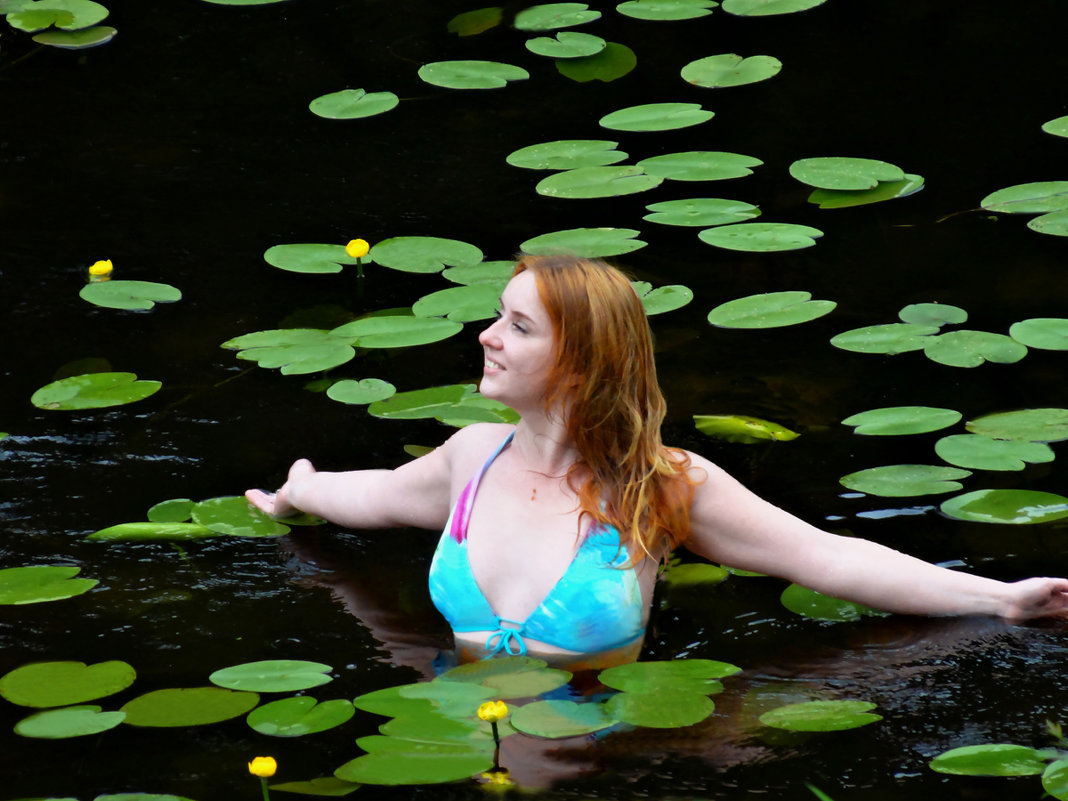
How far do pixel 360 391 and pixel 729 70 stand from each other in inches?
88.5

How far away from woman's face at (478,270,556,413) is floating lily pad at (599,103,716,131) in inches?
88.6

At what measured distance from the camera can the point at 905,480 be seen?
10.8 ft

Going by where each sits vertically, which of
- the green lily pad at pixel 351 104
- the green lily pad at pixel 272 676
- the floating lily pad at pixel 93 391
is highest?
the green lily pad at pixel 351 104

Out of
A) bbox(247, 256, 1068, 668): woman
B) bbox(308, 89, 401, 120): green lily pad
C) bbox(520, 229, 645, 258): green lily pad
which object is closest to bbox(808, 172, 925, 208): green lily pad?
bbox(520, 229, 645, 258): green lily pad

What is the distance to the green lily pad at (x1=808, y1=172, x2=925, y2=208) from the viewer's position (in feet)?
14.9

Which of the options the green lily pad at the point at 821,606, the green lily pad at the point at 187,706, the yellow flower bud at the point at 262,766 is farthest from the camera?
the green lily pad at the point at 821,606

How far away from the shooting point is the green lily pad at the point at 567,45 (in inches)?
219

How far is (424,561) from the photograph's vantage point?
3299 millimetres

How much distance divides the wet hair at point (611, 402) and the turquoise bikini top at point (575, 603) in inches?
2.1

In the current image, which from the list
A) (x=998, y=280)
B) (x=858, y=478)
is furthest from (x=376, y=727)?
(x=998, y=280)

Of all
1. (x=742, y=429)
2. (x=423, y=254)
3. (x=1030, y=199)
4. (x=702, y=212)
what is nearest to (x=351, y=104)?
(x=423, y=254)

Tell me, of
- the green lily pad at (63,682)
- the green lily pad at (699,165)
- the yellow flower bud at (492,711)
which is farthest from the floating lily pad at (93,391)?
the yellow flower bud at (492,711)

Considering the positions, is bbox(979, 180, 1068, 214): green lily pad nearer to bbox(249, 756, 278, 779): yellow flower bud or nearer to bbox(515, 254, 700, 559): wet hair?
bbox(515, 254, 700, 559): wet hair

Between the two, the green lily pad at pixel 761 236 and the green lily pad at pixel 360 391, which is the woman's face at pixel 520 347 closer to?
the green lily pad at pixel 360 391
